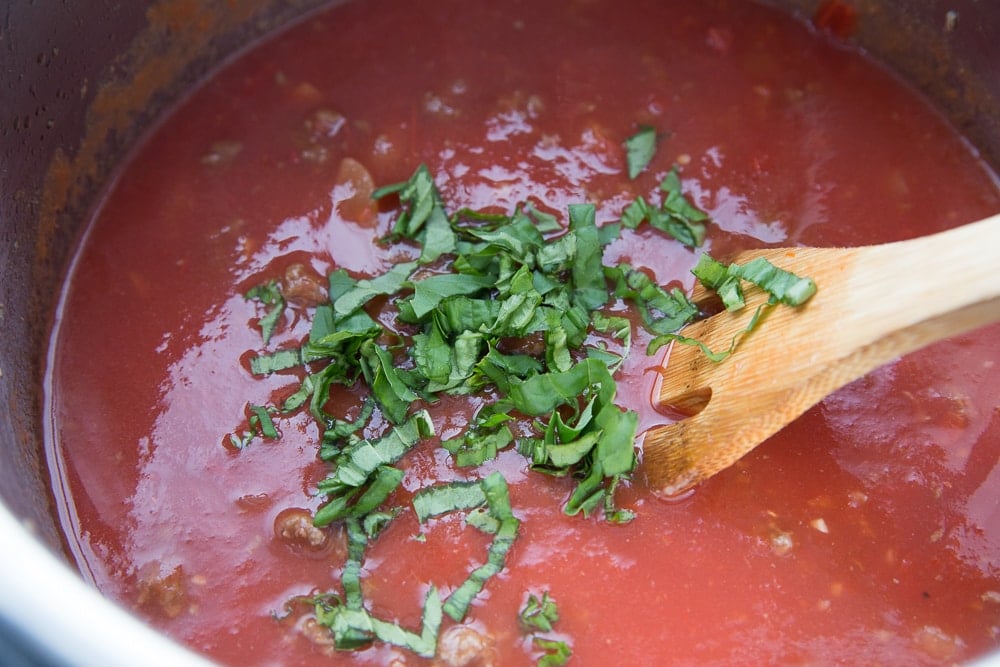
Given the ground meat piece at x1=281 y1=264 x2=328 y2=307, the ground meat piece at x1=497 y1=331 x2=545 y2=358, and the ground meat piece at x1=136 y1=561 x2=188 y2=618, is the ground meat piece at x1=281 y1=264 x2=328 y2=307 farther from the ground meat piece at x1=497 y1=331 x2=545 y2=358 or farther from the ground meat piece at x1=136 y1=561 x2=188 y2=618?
the ground meat piece at x1=136 y1=561 x2=188 y2=618

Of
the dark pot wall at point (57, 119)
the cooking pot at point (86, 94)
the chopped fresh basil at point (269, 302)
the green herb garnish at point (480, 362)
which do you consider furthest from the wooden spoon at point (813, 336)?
the dark pot wall at point (57, 119)

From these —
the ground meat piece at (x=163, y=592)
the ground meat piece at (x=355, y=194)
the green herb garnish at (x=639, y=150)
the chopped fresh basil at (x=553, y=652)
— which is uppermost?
the ground meat piece at (x=355, y=194)

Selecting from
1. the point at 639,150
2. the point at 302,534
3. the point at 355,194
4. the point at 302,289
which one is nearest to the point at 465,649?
the point at 302,534

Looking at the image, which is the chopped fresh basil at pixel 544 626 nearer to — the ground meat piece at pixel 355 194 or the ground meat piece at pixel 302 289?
the ground meat piece at pixel 302 289

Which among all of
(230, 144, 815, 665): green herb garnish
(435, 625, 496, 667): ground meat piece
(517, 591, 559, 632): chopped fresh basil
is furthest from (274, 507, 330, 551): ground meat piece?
(517, 591, 559, 632): chopped fresh basil

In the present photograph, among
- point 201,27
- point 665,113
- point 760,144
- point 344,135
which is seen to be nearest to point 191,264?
point 344,135

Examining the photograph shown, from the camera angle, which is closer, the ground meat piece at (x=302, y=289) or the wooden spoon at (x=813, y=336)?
the wooden spoon at (x=813, y=336)
